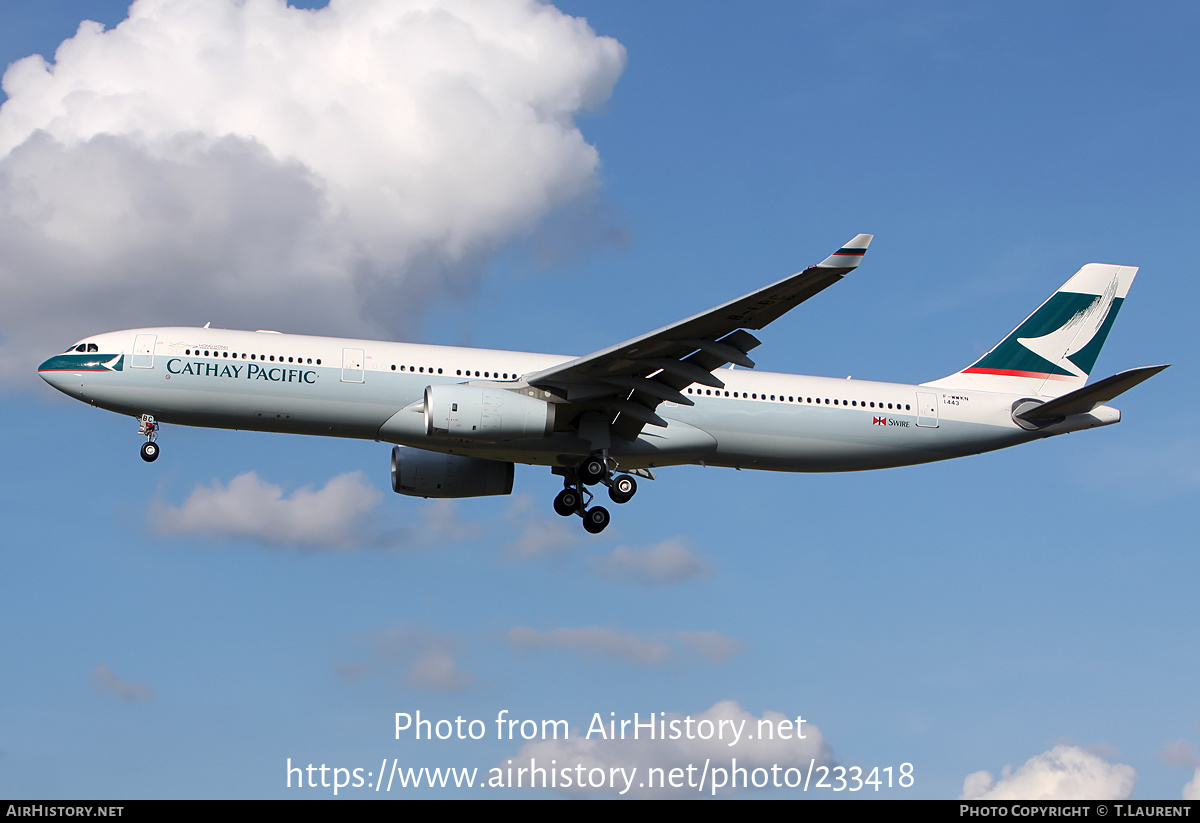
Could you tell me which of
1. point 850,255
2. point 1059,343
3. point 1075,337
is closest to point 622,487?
point 850,255

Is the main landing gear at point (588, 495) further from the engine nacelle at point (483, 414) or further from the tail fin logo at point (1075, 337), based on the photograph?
the tail fin logo at point (1075, 337)

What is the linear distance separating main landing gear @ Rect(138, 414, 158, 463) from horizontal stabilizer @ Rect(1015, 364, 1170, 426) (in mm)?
21948

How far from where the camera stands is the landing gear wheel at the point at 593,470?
29766 mm

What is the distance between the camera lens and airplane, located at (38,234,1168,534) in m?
27.5

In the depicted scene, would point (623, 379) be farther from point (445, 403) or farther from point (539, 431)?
point (445, 403)

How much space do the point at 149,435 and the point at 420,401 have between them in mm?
6410

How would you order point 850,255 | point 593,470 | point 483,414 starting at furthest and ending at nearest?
point 593,470 → point 483,414 → point 850,255

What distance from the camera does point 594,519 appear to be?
102 feet

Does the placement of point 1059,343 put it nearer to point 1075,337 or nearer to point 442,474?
point 1075,337
